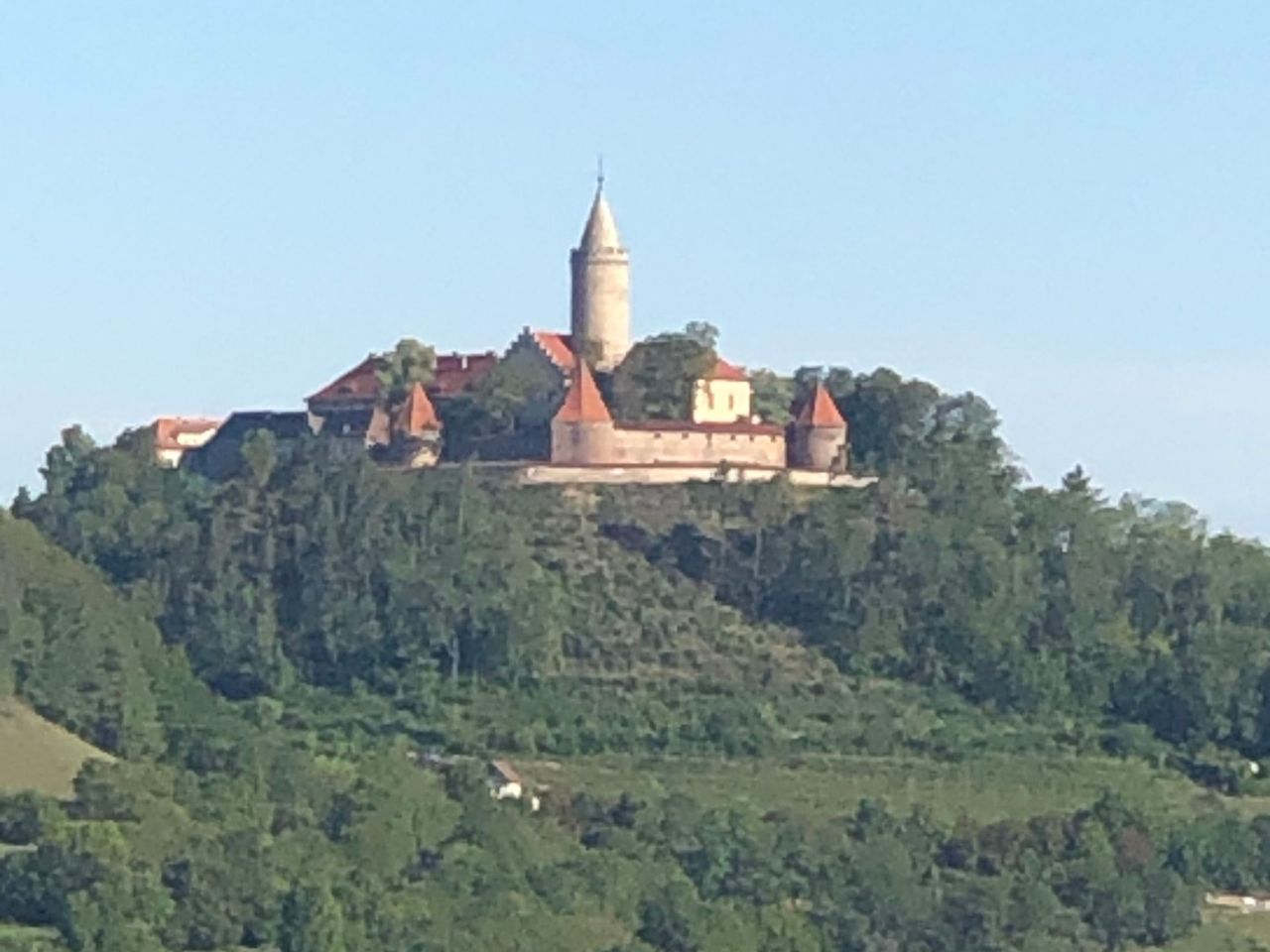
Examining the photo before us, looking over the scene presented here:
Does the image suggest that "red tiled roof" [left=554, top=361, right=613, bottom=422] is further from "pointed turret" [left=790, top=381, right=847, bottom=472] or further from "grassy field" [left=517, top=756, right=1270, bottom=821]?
"grassy field" [left=517, top=756, right=1270, bottom=821]

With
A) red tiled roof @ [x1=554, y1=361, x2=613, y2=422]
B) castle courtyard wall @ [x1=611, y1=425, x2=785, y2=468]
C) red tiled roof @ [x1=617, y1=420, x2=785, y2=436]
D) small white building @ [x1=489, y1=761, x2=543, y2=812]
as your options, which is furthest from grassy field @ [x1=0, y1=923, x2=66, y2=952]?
red tiled roof @ [x1=617, y1=420, x2=785, y2=436]

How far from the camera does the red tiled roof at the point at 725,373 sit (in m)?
111

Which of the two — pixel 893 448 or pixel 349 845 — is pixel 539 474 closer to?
pixel 893 448

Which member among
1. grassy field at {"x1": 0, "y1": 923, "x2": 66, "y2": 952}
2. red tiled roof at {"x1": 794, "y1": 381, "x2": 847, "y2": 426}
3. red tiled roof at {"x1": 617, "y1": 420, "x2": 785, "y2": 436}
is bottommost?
grassy field at {"x1": 0, "y1": 923, "x2": 66, "y2": 952}

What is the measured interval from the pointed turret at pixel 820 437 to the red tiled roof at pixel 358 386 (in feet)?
31.8

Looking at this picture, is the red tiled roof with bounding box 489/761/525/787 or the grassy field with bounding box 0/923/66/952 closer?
the grassy field with bounding box 0/923/66/952

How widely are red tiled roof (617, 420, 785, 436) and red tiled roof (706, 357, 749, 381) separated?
58.1 inches

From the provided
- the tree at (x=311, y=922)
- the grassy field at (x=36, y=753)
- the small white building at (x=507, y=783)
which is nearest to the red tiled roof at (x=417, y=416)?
the grassy field at (x=36, y=753)

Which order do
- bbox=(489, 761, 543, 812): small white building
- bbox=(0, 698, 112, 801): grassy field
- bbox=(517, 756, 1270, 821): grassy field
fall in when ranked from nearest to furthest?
bbox=(489, 761, 543, 812): small white building → bbox=(0, 698, 112, 801): grassy field → bbox=(517, 756, 1270, 821): grassy field

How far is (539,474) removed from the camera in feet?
355

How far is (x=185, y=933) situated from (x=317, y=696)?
2073cm

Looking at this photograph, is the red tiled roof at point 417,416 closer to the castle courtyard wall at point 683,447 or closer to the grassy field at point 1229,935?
the castle courtyard wall at point 683,447

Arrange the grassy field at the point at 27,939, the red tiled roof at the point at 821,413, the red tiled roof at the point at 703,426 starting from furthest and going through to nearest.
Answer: the red tiled roof at the point at 821,413
the red tiled roof at the point at 703,426
the grassy field at the point at 27,939

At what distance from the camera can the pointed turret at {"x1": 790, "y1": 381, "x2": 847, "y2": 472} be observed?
360ft
